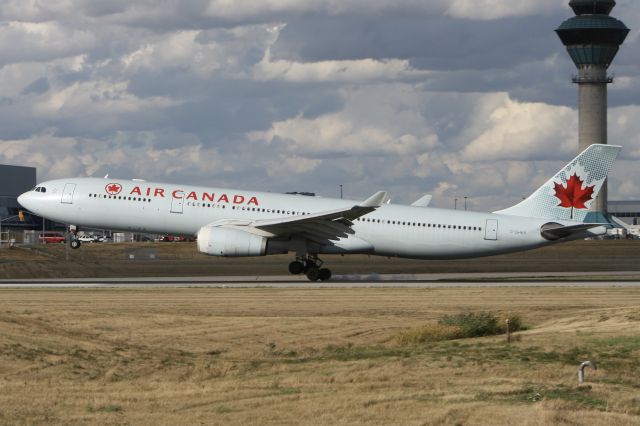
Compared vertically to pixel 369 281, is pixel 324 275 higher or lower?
higher

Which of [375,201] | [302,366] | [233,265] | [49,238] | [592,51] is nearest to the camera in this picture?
[302,366]

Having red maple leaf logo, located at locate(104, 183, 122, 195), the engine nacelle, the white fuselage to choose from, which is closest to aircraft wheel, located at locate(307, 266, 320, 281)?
the white fuselage

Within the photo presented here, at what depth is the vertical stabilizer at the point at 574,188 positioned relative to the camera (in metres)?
53.2

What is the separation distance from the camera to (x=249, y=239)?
49125 mm

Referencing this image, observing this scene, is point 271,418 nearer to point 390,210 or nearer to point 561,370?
point 561,370

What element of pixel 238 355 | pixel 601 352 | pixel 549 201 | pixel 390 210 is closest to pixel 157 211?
pixel 390 210

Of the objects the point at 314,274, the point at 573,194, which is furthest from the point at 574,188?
the point at 314,274

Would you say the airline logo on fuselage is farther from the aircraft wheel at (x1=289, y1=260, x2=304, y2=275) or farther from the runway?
the runway

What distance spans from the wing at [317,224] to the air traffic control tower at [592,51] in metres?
128

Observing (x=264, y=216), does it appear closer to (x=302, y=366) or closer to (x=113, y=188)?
(x=113, y=188)

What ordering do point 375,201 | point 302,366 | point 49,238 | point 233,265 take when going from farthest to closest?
point 49,238, point 233,265, point 375,201, point 302,366

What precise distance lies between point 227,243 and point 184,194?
3.99 m

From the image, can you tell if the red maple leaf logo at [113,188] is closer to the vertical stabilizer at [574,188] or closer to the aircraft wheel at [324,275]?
the aircraft wheel at [324,275]

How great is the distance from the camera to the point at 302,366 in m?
24.5
